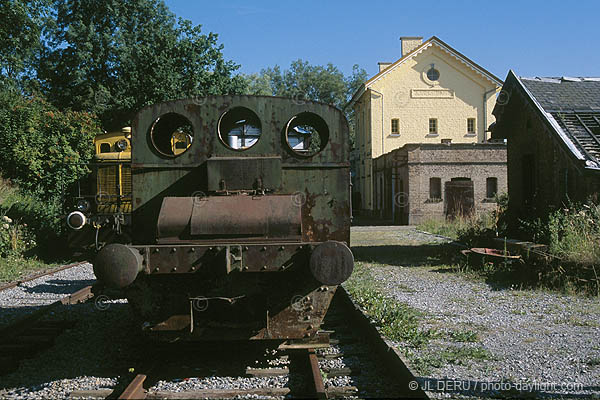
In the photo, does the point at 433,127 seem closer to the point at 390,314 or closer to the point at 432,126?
the point at 432,126

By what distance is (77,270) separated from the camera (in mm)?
13539

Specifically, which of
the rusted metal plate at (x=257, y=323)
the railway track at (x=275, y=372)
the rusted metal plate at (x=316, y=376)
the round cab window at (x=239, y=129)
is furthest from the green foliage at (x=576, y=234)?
the round cab window at (x=239, y=129)

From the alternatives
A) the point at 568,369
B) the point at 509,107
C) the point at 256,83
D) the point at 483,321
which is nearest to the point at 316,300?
the point at 568,369

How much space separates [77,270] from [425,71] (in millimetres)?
30703

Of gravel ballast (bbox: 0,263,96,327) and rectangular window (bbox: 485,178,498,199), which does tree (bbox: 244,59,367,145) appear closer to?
rectangular window (bbox: 485,178,498,199)

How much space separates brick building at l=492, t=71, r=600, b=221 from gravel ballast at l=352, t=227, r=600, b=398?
3.44m

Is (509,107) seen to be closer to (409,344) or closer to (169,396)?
(409,344)

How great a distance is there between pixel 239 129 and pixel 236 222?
1772 mm

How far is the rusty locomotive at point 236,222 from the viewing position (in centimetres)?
499

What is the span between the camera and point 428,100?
39219mm

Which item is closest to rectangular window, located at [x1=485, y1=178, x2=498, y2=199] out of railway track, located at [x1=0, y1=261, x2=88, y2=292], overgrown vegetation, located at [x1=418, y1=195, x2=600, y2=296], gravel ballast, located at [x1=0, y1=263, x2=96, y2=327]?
overgrown vegetation, located at [x1=418, y1=195, x2=600, y2=296]

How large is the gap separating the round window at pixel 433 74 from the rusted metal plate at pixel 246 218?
117 feet

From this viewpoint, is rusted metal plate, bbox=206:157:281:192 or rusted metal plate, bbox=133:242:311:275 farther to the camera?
rusted metal plate, bbox=206:157:281:192

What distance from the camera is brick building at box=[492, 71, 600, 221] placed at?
12023 mm
